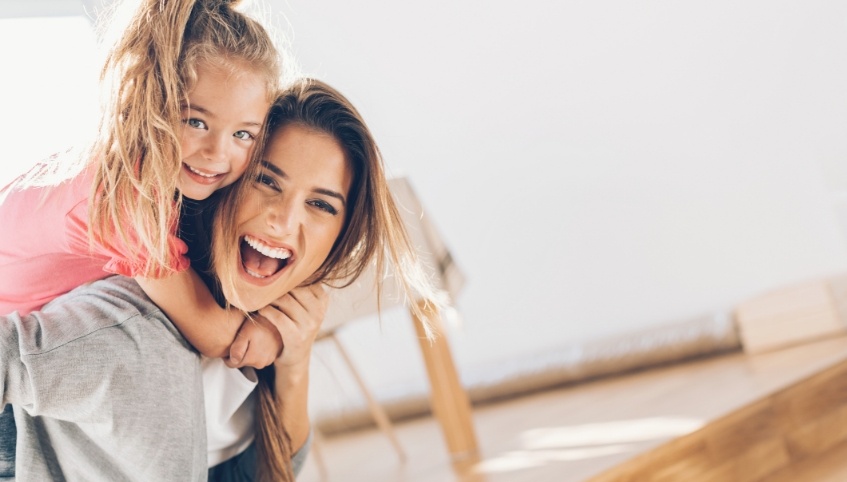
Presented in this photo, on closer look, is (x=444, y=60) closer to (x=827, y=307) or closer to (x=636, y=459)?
(x=827, y=307)

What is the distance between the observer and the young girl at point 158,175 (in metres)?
0.86

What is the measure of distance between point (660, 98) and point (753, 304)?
0.78 metres

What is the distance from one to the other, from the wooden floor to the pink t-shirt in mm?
831

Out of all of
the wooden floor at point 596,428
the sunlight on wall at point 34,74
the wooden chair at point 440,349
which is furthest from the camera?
the wooden chair at point 440,349

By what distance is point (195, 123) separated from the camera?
0.91 m

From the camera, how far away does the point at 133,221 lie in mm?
863

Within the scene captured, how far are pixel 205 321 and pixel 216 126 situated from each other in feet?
0.70

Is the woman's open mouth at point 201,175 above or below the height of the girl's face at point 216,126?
below

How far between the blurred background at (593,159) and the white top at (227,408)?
143 cm

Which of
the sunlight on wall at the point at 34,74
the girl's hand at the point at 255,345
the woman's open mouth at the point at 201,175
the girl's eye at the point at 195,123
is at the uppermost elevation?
the sunlight on wall at the point at 34,74

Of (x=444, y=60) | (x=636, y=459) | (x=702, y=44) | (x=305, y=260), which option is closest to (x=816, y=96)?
(x=702, y=44)

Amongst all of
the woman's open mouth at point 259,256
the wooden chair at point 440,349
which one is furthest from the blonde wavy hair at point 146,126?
the wooden chair at point 440,349

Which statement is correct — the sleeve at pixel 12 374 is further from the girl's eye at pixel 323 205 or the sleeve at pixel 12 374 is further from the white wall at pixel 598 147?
the white wall at pixel 598 147

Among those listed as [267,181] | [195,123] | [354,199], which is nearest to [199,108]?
[195,123]
